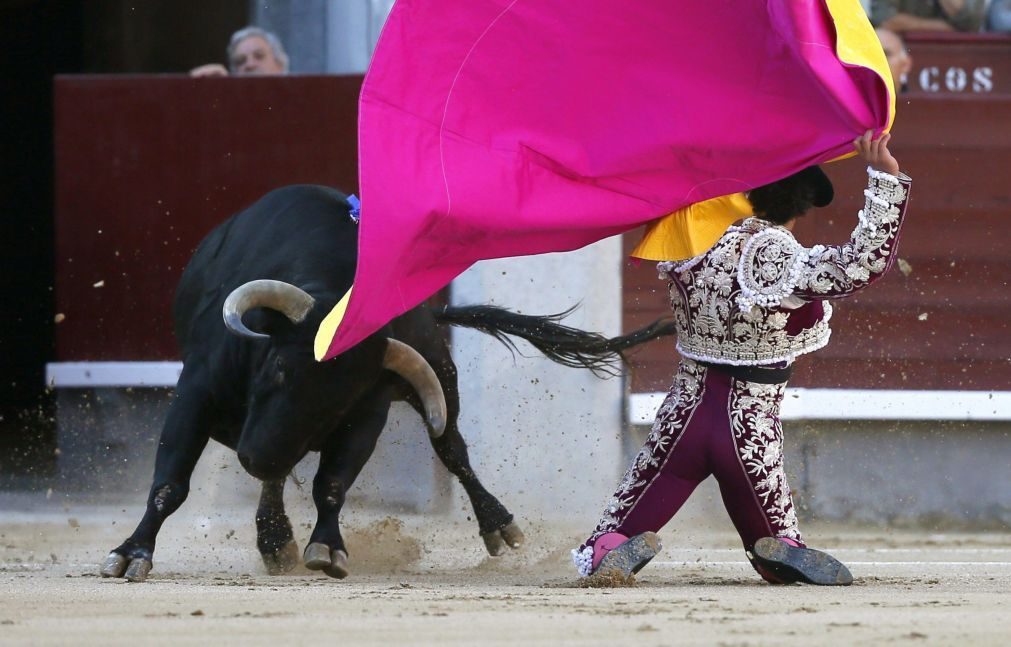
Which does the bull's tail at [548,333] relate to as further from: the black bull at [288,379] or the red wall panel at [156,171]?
the red wall panel at [156,171]

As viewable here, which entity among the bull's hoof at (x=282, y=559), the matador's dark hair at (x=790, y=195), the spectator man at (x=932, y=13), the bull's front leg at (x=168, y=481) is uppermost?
the spectator man at (x=932, y=13)

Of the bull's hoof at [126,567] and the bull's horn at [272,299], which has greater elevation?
the bull's horn at [272,299]

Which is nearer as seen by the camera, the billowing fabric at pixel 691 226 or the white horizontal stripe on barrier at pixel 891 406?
the billowing fabric at pixel 691 226

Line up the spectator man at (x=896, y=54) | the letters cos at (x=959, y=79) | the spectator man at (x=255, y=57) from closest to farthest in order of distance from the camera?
the spectator man at (x=896, y=54)
the letters cos at (x=959, y=79)
the spectator man at (x=255, y=57)

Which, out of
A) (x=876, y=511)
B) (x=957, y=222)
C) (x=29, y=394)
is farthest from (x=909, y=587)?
(x=29, y=394)

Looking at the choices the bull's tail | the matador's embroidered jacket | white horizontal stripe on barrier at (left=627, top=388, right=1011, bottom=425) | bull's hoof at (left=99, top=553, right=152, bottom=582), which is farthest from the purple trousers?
white horizontal stripe on barrier at (left=627, top=388, right=1011, bottom=425)

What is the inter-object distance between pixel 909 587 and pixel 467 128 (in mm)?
1405

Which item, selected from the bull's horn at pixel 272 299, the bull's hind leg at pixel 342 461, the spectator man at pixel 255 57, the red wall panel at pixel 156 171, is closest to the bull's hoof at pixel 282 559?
the bull's hind leg at pixel 342 461

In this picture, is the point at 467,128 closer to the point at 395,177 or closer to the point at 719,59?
the point at 395,177

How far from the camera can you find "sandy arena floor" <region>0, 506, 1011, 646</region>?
270 centimetres

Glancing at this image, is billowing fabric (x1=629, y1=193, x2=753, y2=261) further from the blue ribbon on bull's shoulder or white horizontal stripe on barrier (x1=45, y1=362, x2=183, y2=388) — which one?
white horizontal stripe on barrier (x1=45, y1=362, x2=183, y2=388)

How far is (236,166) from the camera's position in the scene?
Result: 5980 millimetres

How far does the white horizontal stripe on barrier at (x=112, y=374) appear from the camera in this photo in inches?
235

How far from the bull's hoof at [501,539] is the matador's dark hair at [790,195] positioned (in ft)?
4.89
